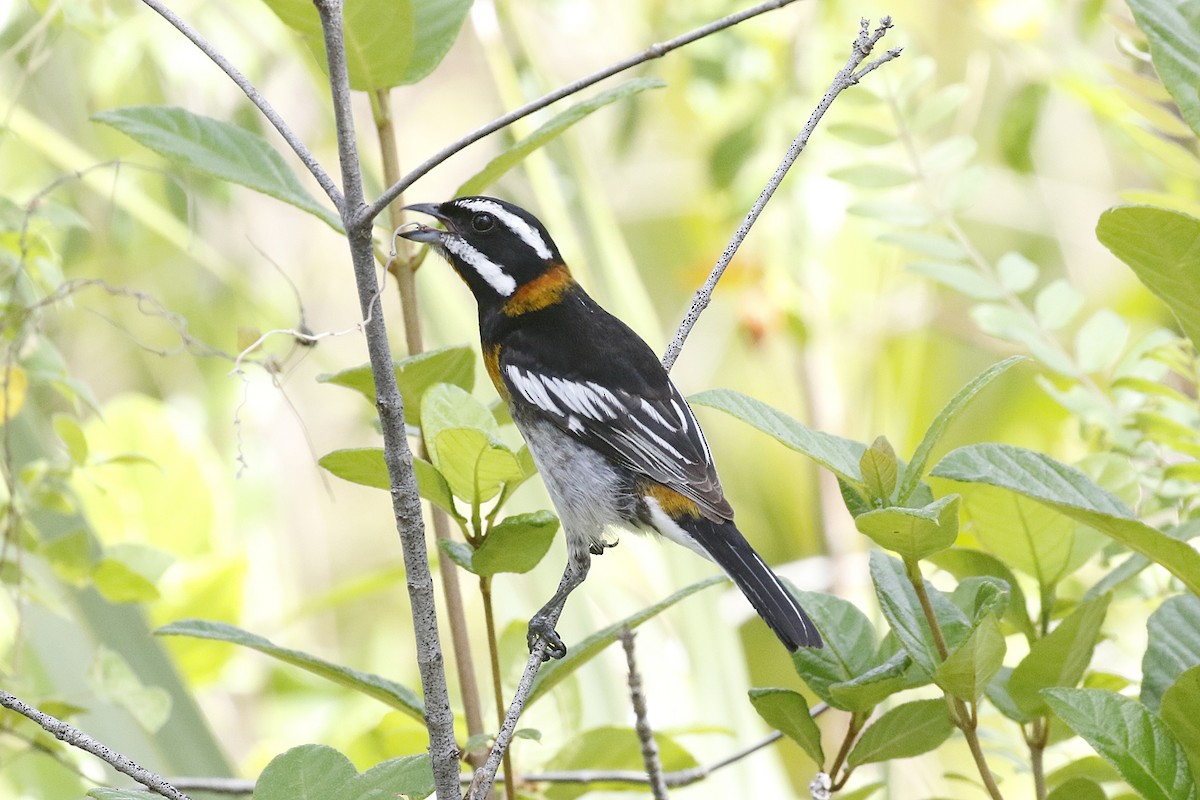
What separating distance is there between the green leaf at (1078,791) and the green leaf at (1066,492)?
23 cm

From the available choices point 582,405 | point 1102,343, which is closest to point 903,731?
point 1102,343

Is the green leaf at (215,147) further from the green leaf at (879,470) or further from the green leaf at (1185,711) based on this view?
the green leaf at (1185,711)

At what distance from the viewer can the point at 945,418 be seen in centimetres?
106

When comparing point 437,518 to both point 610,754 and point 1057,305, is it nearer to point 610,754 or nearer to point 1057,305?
point 610,754

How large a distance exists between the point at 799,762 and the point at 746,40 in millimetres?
1969

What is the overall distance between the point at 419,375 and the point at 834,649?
0.54 meters

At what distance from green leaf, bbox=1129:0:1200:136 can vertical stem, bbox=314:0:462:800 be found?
2.50ft

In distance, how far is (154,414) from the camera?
2.24 meters

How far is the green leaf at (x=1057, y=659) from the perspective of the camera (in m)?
1.19

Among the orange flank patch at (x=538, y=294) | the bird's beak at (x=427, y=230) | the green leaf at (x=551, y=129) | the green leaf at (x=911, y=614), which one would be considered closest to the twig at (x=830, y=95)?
the green leaf at (x=551, y=129)

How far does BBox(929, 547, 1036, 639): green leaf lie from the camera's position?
132 cm

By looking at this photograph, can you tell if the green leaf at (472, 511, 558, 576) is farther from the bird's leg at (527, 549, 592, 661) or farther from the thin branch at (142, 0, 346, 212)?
the bird's leg at (527, 549, 592, 661)

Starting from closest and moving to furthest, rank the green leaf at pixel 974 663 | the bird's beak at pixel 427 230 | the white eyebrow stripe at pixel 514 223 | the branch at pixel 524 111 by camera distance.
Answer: the branch at pixel 524 111 → the green leaf at pixel 974 663 → the bird's beak at pixel 427 230 → the white eyebrow stripe at pixel 514 223

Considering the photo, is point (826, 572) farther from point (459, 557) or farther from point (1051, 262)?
point (459, 557)
